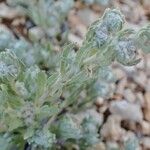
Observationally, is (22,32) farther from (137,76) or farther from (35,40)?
(137,76)

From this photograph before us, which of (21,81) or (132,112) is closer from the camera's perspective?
(21,81)

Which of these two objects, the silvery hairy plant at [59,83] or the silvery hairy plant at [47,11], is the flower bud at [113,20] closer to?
the silvery hairy plant at [59,83]

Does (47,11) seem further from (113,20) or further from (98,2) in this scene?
(113,20)

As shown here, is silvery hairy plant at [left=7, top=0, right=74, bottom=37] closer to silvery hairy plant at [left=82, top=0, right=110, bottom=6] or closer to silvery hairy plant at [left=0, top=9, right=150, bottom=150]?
silvery hairy plant at [left=82, top=0, right=110, bottom=6]

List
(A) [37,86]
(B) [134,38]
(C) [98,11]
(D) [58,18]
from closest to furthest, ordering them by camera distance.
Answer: (B) [134,38] < (A) [37,86] < (D) [58,18] < (C) [98,11]

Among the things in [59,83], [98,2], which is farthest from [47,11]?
[59,83]

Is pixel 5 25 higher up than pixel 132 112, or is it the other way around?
pixel 5 25

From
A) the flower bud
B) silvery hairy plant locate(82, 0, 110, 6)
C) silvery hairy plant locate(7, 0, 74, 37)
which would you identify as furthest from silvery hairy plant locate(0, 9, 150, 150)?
silvery hairy plant locate(82, 0, 110, 6)

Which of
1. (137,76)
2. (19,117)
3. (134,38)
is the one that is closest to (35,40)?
(137,76)

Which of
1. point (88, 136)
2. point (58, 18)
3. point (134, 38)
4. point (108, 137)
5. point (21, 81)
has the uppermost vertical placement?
point (134, 38)
